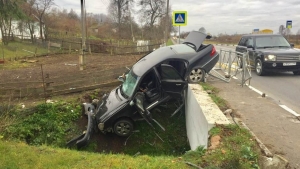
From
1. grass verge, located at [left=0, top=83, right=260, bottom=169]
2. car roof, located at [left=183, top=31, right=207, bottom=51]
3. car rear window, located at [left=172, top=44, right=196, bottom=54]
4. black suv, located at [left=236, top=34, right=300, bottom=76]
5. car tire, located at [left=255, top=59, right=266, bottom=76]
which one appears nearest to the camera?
grass verge, located at [left=0, top=83, right=260, bottom=169]

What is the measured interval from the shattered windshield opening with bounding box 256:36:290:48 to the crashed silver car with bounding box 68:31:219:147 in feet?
14.7

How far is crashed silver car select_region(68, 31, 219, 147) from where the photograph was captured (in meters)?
7.64

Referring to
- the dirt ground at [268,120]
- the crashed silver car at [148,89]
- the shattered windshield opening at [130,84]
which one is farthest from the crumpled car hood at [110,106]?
the dirt ground at [268,120]

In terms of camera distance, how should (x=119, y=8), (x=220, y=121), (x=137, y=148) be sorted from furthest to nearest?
(x=119, y=8) < (x=137, y=148) < (x=220, y=121)

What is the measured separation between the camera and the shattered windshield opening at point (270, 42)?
12.7 m

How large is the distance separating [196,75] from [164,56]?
4.45 ft

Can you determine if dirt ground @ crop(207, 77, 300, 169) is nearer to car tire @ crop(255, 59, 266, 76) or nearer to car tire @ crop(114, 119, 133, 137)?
car tire @ crop(114, 119, 133, 137)

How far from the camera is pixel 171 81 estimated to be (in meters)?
8.25

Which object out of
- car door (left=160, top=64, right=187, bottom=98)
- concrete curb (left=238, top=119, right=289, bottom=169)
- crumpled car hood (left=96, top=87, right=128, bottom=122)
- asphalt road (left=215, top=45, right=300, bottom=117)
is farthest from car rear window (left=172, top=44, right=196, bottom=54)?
concrete curb (left=238, top=119, right=289, bottom=169)

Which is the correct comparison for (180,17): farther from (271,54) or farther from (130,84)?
(130,84)

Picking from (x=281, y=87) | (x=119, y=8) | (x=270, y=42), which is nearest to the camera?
(x=281, y=87)

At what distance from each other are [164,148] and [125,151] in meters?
1.10

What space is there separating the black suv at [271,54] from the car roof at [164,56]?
4.23 m

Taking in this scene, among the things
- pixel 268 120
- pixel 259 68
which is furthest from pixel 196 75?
pixel 259 68
